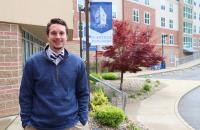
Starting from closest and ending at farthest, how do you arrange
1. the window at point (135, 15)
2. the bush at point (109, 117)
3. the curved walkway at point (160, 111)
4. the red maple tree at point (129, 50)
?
the bush at point (109, 117), the curved walkway at point (160, 111), the red maple tree at point (129, 50), the window at point (135, 15)

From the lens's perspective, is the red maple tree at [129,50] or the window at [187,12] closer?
the red maple tree at [129,50]

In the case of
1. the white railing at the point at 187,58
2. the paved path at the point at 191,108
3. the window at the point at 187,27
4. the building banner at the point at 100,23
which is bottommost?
the paved path at the point at 191,108

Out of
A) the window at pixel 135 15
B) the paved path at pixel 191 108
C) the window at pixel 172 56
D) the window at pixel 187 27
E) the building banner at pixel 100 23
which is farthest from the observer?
the window at pixel 187 27

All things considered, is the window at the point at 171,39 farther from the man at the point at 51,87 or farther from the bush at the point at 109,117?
the man at the point at 51,87

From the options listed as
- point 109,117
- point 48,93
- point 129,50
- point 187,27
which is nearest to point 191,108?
point 129,50

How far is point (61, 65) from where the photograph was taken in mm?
4414

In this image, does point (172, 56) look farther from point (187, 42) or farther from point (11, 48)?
point (11, 48)

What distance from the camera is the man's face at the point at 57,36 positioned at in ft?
14.3

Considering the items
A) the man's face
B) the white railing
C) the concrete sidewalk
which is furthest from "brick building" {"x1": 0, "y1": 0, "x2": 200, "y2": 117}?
the man's face

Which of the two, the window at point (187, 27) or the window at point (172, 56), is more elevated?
the window at point (187, 27)

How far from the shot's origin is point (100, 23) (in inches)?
464

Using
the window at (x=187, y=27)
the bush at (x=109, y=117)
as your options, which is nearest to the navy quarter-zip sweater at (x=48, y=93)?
the bush at (x=109, y=117)

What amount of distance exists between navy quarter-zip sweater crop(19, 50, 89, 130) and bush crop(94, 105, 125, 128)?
6.45 metres

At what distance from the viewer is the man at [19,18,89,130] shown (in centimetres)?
436
